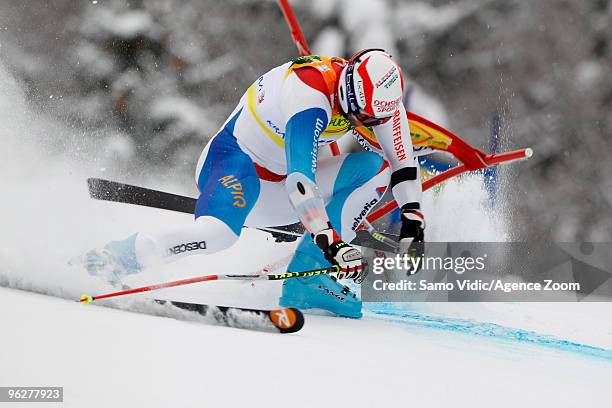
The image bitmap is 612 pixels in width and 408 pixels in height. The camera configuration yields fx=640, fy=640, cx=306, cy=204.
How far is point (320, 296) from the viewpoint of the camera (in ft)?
9.28

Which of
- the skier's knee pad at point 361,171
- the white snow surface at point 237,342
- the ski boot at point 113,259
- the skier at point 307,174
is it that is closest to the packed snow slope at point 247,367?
the white snow surface at point 237,342

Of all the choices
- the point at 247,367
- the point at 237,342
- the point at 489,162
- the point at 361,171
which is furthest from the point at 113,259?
the point at 489,162

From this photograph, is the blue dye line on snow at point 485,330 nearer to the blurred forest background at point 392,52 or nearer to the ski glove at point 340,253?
the ski glove at point 340,253

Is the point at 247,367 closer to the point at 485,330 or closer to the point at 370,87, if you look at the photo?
the point at 370,87

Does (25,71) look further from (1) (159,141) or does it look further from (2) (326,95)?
(2) (326,95)

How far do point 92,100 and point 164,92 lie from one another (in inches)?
35.7

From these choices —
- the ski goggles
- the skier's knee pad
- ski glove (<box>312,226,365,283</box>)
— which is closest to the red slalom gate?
the skier's knee pad

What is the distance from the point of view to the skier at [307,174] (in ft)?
7.55

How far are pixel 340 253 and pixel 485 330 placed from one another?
4.05 feet

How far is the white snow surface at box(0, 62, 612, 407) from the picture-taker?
56.2 inches

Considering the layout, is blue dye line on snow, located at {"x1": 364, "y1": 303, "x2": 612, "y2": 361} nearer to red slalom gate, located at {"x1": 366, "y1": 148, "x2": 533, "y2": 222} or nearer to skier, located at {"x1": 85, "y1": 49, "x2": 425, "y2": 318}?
skier, located at {"x1": 85, "y1": 49, "x2": 425, "y2": 318}

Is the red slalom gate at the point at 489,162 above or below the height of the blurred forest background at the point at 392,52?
below

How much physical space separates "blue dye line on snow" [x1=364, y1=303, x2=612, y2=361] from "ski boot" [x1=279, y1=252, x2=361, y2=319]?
0.95 feet

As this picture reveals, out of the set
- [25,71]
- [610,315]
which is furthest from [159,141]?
[610,315]
